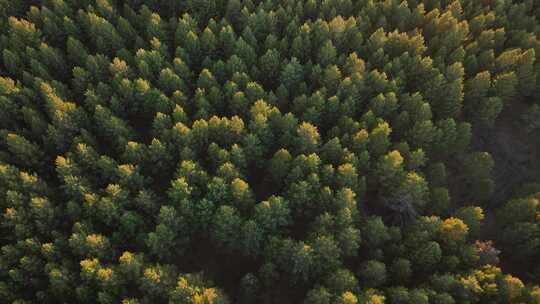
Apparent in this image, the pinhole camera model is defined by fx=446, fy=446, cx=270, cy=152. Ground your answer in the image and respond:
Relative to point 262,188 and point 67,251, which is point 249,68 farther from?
point 67,251

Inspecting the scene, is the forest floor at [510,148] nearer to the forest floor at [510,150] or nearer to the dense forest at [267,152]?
the forest floor at [510,150]

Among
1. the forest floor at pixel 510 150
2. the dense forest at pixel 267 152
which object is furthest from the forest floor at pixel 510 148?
the dense forest at pixel 267 152

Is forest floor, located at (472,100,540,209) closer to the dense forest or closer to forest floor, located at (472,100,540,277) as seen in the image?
forest floor, located at (472,100,540,277)

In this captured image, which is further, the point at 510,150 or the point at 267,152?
the point at 510,150

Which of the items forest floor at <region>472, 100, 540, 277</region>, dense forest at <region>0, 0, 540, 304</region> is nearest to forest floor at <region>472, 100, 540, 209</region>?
forest floor at <region>472, 100, 540, 277</region>

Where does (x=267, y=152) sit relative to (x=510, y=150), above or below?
below

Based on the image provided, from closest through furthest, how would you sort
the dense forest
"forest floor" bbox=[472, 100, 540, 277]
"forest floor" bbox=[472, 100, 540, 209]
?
1. the dense forest
2. "forest floor" bbox=[472, 100, 540, 277]
3. "forest floor" bbox=[472, 100, 540, 209]

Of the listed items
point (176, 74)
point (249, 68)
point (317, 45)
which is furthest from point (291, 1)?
point (176, 74)

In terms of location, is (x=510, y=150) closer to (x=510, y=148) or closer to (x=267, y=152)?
(x=510, y=148)

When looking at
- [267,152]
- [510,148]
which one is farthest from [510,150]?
[267,152]

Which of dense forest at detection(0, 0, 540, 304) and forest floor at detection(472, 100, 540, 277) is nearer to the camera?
dense forest at detection(0, 0, 540, 304)
